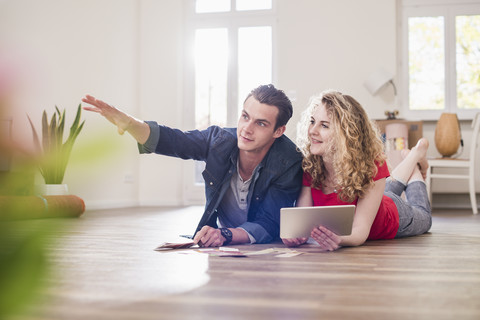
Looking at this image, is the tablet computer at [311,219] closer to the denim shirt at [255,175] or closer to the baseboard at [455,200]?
the denim shirt at [255,175]

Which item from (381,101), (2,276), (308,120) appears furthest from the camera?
(381,101)

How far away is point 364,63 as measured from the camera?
5.76m

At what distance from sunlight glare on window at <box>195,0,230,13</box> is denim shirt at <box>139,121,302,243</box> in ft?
14.2

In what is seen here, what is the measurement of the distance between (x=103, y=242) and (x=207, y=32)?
4350mm

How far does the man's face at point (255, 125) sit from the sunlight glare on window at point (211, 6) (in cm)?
433

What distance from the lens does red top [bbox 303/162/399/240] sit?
213 centimetres

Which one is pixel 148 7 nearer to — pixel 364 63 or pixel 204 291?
pixel 364 63

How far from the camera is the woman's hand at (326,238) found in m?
1.91

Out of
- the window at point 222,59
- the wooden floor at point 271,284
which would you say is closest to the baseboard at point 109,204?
the window at point 222,59

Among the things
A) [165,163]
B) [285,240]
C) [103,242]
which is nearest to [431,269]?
[285,240]

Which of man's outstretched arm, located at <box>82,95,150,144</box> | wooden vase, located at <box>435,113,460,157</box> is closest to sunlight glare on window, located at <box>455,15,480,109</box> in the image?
wooden vase, located at <box>435,113,460,157</box>

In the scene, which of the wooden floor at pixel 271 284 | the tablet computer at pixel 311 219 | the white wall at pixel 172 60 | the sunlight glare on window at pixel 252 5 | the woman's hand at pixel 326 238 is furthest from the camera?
the sunlight glare on window at pixel 252 5

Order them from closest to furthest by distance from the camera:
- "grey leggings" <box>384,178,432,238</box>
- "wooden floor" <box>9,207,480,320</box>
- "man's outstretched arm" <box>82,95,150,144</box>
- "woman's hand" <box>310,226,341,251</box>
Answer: "wooden floor" <box>9,207,480,320</box>
"man's outstretched arm" <box>82,95,150,144</box>
"woman's hand" <box>310,226,341,251</box>
"grey leggings" <box>384,178,432,238</box>

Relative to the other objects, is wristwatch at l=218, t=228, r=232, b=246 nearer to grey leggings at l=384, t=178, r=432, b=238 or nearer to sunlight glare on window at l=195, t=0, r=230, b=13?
grey leggings at l=384, t=178, r=432, b=238
